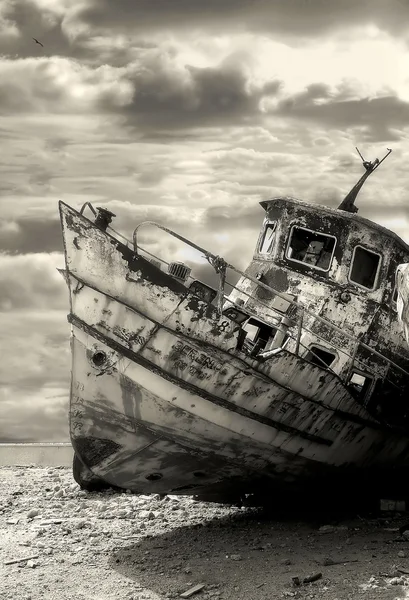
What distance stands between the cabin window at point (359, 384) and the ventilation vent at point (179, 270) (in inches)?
110

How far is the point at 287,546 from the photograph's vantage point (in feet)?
28.7

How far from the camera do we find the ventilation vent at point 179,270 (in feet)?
27.0

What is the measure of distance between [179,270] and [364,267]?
316cm

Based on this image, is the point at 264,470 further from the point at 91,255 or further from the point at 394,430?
the point at 91,255

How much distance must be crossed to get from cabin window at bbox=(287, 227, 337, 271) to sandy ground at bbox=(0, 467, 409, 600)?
3358mm

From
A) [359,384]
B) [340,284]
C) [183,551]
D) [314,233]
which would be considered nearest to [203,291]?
[340,284]

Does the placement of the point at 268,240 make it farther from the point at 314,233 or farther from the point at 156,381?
the point at 156,381

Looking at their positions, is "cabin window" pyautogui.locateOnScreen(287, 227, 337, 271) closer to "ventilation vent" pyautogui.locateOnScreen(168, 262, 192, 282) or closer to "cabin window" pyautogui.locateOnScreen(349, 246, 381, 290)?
"cabin window" pyautogui.locateOnScreen(349, 246, 381, 290)

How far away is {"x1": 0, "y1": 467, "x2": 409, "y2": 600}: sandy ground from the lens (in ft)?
24.3

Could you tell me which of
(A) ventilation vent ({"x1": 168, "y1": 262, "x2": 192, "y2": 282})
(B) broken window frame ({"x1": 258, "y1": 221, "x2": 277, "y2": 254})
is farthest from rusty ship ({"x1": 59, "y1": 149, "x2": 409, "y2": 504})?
(B) broken window frame ({"x1": 258, "y1": 221, "x2": 277, "y2": 254})

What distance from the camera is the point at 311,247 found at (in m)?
10.4

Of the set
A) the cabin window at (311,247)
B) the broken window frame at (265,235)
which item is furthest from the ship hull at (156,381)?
the broken window frame at (265,235)

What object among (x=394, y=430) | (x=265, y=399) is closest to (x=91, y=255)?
(x=265, y=399)

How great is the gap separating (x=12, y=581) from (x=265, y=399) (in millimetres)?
3224
